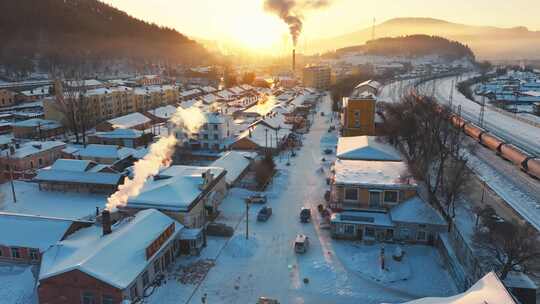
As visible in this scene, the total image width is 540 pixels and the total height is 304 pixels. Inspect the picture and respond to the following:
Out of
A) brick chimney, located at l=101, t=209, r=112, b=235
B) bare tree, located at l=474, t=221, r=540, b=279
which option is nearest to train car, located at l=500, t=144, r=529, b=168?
bare tree, located at l=474, t=221, r=540, b=279

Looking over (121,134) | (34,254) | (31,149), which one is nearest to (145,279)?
(34,254)

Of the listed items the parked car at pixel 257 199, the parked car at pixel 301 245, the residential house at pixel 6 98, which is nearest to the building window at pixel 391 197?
the parked car at pixel 301 245

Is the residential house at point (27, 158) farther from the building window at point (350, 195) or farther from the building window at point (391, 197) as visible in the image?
the building window at point (391, 197)

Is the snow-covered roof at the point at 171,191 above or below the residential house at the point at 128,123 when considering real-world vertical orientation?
below

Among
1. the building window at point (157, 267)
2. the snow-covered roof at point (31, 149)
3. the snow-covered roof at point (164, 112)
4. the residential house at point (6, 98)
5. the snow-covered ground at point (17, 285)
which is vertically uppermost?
the residential house at point (6, 98)

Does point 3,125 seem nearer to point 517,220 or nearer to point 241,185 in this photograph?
point 241,185

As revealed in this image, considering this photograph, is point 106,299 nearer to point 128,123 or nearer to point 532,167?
point 532,167

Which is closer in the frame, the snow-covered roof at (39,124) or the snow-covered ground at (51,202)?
the snow-covered ground at (51,202)

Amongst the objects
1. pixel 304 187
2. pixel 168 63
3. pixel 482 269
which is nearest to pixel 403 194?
pixel 482 269
